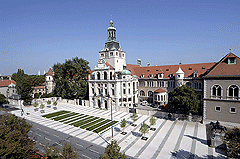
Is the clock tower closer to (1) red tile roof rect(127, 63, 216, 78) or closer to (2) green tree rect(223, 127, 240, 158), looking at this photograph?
(1) red tile roof rect(127, 63, 216, 78)

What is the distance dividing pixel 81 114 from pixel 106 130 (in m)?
16.6

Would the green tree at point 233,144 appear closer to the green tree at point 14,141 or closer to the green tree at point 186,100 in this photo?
the green tree at point 186,100

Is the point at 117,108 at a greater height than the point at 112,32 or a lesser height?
lesser

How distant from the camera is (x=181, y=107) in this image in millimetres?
39031

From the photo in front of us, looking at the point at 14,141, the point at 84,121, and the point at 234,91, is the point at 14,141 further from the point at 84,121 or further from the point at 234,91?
the point at 234,91

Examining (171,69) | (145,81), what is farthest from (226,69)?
(145,81)

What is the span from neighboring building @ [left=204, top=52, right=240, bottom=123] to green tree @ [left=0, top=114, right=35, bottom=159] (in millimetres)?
37381

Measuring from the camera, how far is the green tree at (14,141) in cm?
1839

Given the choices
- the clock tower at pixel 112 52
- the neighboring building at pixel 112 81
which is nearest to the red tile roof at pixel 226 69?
the neighboring building at pixel 112 81

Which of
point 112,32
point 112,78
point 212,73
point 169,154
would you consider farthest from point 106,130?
point 112,32

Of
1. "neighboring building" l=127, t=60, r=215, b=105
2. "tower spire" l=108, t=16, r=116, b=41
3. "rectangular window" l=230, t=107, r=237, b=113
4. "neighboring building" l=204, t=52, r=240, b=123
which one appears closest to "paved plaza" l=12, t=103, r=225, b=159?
"neighboring building" l=204, t=52, r=240, b=123

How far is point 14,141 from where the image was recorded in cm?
1967

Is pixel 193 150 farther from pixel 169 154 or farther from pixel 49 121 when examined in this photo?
pixel 49 121

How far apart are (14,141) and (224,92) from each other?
4058 cm
